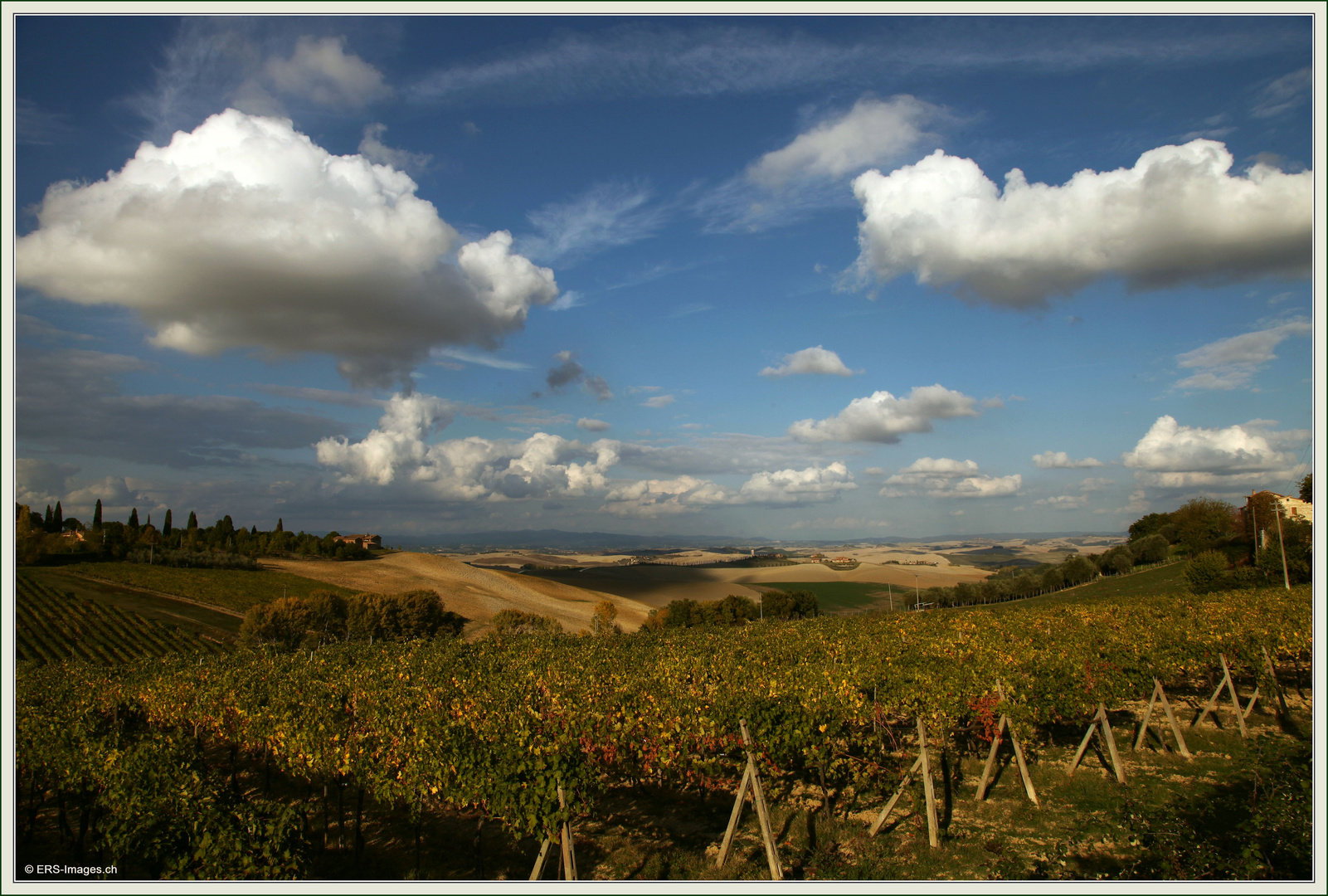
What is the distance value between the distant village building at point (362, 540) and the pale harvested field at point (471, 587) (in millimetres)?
8833

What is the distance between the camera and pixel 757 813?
1305 cm

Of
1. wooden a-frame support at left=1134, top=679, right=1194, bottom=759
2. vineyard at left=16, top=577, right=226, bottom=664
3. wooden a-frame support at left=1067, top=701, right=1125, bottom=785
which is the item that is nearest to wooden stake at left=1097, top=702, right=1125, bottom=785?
wooden a-frame support at left=1067, top=701, right=1125, bottom=785

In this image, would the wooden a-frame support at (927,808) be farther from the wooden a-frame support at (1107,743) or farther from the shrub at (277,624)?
the shrub at (277,624)

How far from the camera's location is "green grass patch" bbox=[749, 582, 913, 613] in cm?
11450

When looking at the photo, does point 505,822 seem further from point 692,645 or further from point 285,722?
point 692,645

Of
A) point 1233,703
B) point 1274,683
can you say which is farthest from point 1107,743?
point 1274,683

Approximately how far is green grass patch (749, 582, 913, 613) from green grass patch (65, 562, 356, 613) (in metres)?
85.5

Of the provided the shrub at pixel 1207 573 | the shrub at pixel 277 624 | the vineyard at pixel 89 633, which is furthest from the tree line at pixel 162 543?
the shrub at pixel 1207 573

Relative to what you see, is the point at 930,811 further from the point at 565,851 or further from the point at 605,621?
the point at 605,621

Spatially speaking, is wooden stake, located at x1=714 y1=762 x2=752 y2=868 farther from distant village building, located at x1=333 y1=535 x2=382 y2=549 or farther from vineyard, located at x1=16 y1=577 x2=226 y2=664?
distant village building, located at x1=333 y1=535 x2=382 y2=549

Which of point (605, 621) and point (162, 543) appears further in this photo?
point (162, 543)

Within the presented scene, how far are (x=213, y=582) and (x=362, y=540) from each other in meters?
54.5

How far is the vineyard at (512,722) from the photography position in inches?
449

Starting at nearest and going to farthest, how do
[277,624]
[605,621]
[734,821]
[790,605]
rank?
1. [734,821]
2. [277,624]
3. [605,621]
4. [790,605]
